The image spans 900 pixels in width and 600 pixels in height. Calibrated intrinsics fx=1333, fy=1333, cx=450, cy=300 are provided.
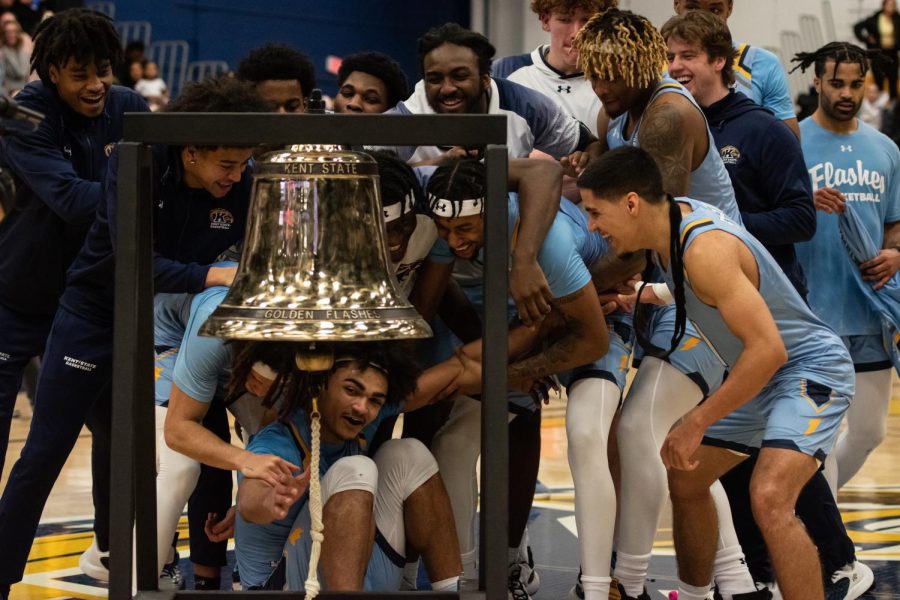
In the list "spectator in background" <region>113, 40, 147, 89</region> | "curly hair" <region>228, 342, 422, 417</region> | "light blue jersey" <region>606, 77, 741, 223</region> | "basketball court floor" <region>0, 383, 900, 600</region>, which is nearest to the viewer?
"curly hair" <region>228, 342, 422, 417</region>

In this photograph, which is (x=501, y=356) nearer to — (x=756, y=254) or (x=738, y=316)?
(x=738, y=316)

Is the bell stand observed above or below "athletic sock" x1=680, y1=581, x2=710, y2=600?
above

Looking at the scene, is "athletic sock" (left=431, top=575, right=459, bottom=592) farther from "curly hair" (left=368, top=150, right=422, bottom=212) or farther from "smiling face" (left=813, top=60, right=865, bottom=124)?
"smiling face" (left=813, top=60, right=865, bottom=124)

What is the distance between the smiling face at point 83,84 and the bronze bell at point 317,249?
1655 millimetres

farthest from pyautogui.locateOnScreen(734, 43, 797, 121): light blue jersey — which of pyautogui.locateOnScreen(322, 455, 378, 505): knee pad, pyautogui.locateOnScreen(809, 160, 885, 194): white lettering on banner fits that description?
pyautogui.locateOnScreen(322, 455, 378, 505): knee pad

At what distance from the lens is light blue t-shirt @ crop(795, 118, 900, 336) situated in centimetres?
559

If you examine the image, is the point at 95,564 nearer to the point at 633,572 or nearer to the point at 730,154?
the point at 633,572

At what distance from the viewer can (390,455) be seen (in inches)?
156

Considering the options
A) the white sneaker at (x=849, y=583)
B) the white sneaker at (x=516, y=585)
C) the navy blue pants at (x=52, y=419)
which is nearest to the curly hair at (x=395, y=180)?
the navy blue pants at (x=52, y=419)

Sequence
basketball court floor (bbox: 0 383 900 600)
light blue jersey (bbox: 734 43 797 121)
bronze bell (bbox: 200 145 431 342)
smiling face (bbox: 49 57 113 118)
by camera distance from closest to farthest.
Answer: bronze bell (bbox: 200 145 431 342)
smiling face (bbox: 49 57 113 118)
basketball court floor (bbox: 0 383 900 600)
light blue jersey (bbox: 734 43 797 121)

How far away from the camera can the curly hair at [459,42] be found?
176 inches

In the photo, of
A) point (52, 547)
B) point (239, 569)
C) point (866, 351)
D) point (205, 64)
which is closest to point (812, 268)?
point (866, 351)

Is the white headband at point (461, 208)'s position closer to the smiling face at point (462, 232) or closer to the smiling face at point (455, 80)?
the smiling face at point (462, 232)

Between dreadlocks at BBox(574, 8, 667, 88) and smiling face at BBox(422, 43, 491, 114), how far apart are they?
1.24 ft
